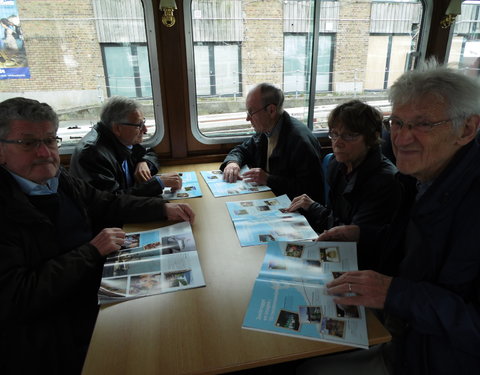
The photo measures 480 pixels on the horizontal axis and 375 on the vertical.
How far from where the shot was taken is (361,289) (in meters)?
1.02

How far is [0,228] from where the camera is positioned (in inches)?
44.6

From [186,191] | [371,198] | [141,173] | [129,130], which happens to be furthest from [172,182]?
[371,198]

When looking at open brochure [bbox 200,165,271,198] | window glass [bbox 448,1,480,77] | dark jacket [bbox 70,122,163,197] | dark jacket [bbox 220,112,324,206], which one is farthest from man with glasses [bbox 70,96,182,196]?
window glass [bbox 448,1,480,77]

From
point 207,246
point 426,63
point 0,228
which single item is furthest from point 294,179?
point 0,228

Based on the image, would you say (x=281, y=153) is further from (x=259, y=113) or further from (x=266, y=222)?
(x=266, y=222)

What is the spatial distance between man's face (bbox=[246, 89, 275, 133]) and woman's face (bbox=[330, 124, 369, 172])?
0.85 m

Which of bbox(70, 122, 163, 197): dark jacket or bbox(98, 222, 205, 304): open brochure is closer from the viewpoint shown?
bbox(98, 222, 205, 304): open brochure

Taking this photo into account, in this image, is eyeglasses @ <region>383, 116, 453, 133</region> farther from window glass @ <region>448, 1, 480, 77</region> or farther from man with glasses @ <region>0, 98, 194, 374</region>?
window glass @ <region>448, 1, 480, 77</region>

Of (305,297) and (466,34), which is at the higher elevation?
(466,34)

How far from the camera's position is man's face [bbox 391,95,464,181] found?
1.04 meters

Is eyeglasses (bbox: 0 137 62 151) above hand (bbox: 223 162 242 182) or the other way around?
above

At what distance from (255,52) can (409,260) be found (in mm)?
2432

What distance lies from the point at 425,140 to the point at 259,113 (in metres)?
1.57

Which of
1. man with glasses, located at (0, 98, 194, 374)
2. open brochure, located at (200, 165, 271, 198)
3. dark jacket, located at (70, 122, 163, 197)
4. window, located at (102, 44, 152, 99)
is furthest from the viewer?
window, located at (102, 44, 152, 99)
